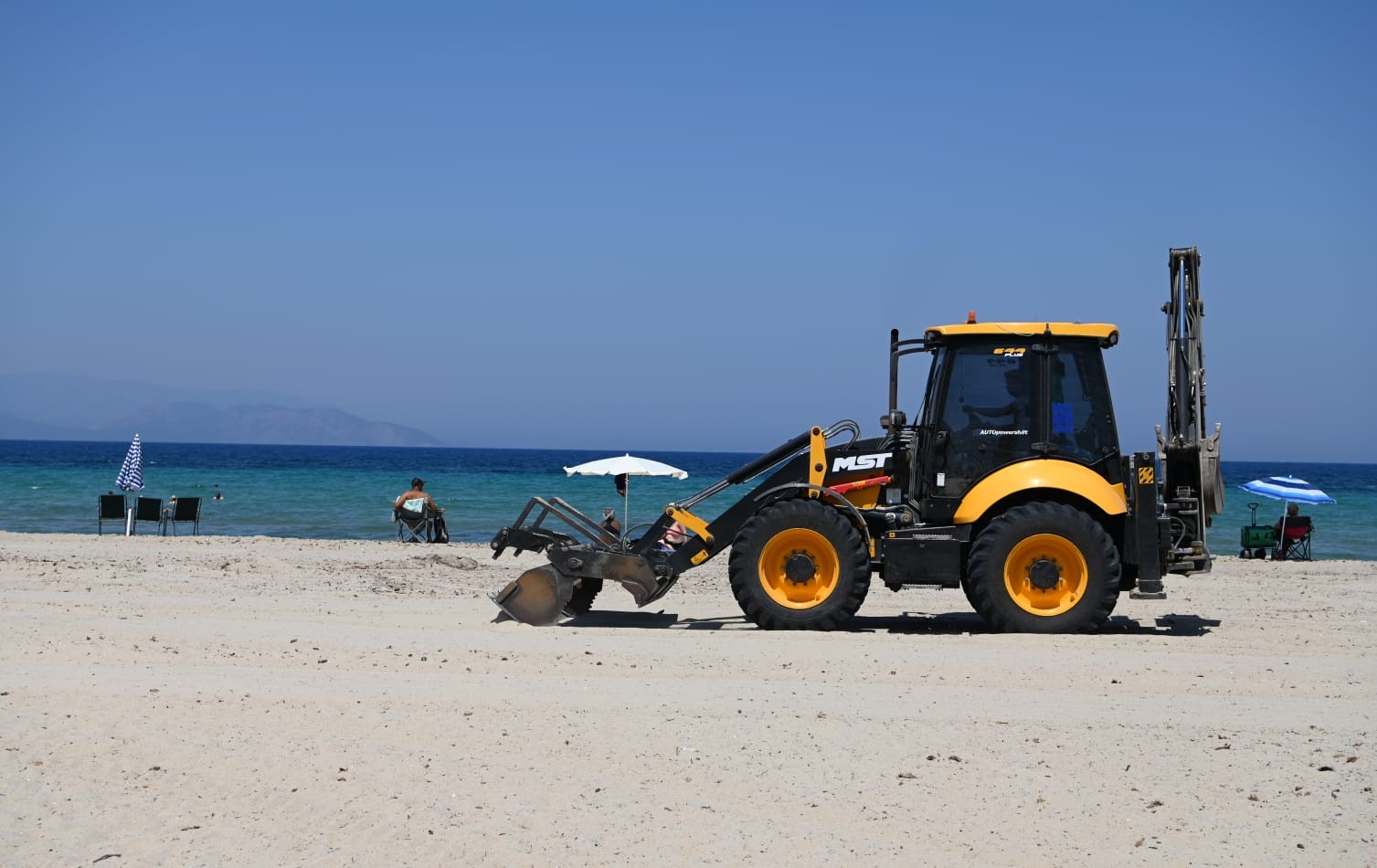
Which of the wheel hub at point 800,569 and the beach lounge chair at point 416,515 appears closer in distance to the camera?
the wheel hub at point 800,569

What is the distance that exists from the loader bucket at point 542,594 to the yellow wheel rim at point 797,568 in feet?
5.75

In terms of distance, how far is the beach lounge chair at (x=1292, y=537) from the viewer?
22234 millimetres

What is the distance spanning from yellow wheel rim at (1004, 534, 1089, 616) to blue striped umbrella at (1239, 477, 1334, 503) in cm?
1278

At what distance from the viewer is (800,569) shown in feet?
36.6

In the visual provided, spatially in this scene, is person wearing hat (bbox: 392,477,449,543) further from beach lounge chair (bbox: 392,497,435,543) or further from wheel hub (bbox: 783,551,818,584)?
wheel hub (bbox: 783,551,818,584)

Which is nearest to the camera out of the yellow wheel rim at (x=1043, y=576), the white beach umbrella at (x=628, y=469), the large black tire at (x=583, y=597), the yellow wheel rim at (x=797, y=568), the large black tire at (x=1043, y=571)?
the large black tire at (x=1043, y=571)

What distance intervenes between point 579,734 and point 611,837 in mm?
1555

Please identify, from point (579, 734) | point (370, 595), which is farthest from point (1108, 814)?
point (370, 595)

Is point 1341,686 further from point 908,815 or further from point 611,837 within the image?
point 611,837

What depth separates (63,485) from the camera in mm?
48312

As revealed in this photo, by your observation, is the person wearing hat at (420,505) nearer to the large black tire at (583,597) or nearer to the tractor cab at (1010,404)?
the large black tire at (583,597)

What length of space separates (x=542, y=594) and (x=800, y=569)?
228 cm

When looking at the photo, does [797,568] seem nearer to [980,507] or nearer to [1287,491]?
[980,507]

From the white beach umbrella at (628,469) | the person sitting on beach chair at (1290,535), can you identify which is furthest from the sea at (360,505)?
the white beach umbrella at (628,469)
